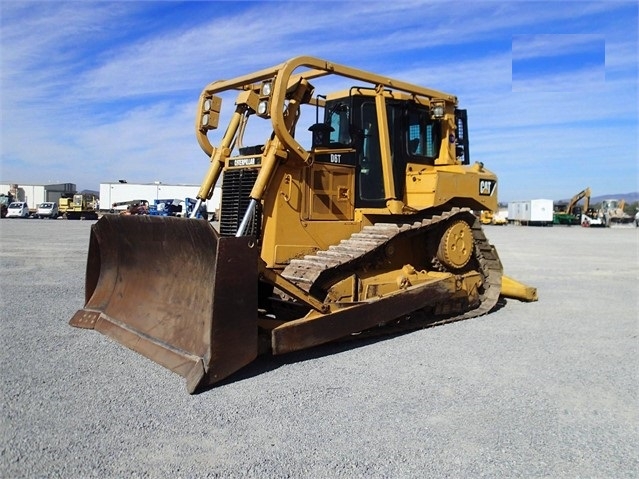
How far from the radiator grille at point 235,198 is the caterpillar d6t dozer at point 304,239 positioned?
0.06 feet

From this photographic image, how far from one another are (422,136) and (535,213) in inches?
1958

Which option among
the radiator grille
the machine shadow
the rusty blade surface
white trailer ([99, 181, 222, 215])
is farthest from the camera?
white trailer ([99, 181, 222, 215])

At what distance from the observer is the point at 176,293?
18.7ft

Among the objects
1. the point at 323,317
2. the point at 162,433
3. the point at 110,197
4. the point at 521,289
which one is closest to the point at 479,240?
the point at 521,289

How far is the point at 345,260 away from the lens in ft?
20.8

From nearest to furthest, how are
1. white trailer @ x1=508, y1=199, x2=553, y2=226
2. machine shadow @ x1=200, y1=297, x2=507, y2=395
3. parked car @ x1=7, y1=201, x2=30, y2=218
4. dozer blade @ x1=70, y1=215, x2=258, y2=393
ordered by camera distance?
dozer blade @ x1=70, y1=215, x2=258, y2=393, machine shadow @ x1=200, y1=297, x2=507, y2=395, parked car @ x1=7, y1=201, x2=30, y2=218, white trailer @ x1=508, y1=199, x2=553, y2=226

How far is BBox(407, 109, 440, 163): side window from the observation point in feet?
26.0

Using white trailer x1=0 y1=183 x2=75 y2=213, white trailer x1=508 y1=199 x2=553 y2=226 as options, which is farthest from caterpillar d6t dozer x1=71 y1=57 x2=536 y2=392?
white trailer x1=0 y1=183 x2=75 y2=213

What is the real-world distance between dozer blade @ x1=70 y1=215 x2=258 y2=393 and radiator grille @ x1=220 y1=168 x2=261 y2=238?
42.4 inches

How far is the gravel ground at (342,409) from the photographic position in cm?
355

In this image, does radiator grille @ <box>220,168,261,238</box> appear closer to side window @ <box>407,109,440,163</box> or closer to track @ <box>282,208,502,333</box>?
track @ <box>282,208,502,333</box>

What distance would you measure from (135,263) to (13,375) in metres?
1.78

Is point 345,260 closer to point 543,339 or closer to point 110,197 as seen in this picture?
point 543,339

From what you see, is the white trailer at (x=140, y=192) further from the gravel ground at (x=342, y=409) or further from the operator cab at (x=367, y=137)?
the gravel ground at (x=342, y=409)
